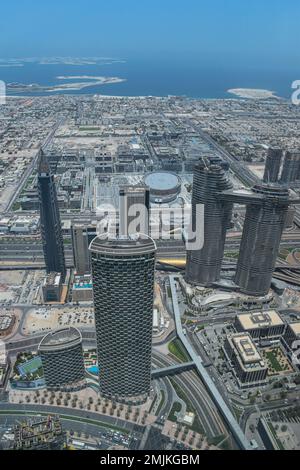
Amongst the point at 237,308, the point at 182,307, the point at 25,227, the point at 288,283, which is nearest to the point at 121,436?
the point at 182,307

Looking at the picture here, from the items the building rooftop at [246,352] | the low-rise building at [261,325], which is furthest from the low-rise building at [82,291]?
the low-rise building at [261,325]

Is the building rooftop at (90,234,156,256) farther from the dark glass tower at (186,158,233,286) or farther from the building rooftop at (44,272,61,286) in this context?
the building rooftop at (44,272,61,286)

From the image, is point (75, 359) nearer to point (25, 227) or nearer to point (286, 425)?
point (286, 425)

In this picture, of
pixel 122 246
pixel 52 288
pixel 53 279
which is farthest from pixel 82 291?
pixel 122 246

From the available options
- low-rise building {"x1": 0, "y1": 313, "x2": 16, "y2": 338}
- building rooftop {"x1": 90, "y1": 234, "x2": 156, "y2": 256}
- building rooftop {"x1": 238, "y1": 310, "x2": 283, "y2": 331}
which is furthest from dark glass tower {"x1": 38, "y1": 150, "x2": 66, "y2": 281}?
building rooftop {"x1": 238, "y1": 310, "x2": 283, "y2": 331}

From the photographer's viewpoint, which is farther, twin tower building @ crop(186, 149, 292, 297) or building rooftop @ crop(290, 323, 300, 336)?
twin tower building @ crop(186, 149, 292, 297)

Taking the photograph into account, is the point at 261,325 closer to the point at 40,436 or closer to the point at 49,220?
the point at 40,436

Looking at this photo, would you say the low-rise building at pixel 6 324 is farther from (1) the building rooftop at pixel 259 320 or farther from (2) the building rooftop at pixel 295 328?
(2) the building rooftop at pixel 295 328
